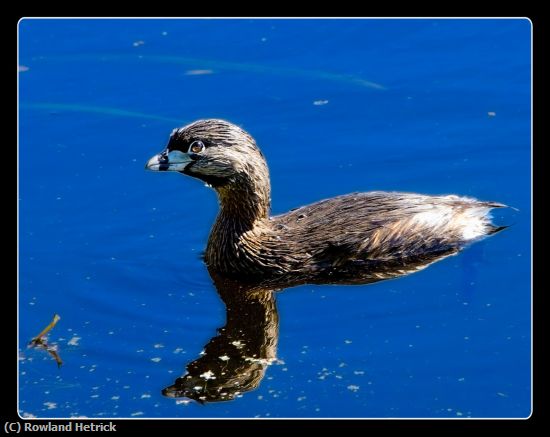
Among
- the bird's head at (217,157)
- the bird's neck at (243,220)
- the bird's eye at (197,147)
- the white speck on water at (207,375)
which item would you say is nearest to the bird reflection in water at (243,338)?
the white speck on water at (207,375)

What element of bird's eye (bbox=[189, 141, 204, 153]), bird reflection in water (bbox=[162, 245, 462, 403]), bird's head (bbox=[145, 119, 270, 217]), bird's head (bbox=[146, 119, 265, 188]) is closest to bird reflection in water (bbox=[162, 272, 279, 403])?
bird reflection in water (bbox=[162, 245, 462, 403])

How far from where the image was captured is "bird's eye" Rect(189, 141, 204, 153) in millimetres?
12000

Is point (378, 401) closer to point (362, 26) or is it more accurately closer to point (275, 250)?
point (275, 250)

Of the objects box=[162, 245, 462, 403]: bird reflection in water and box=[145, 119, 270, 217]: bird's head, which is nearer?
box=[162, 245, 462, 403]: bird reflection in water

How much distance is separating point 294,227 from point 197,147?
117 cm

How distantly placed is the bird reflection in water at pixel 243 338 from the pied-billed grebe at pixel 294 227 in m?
0.03

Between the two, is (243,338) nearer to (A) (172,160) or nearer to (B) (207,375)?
(B) (207,375)

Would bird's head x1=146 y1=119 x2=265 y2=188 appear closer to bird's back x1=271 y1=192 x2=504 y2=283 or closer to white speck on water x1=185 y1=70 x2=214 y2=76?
bird's back x1=271 y1=192 x2=504 y2=283

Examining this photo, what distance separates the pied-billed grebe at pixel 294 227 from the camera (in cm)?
1205

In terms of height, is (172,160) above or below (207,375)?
above

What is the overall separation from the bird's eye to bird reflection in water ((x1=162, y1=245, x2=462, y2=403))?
1.19 m

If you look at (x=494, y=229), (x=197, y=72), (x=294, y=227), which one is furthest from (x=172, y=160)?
(x=197, y=72)

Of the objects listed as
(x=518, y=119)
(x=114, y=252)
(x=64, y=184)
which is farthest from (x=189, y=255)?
(x=518, y=119)

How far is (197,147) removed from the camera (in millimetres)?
12000
